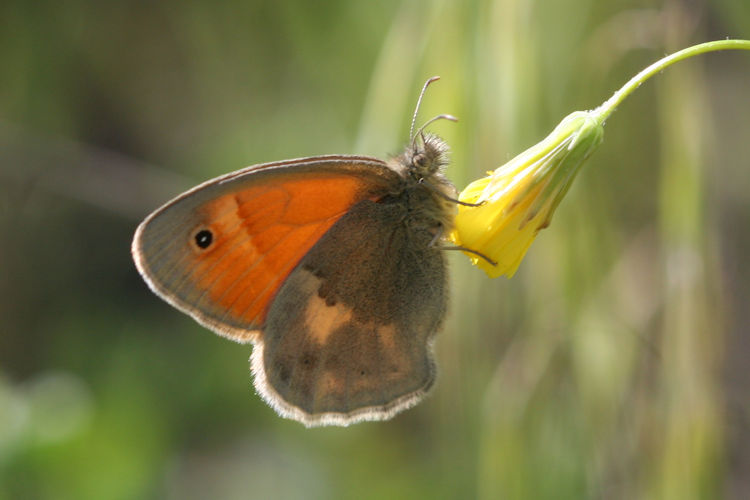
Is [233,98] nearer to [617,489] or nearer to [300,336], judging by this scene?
[300,336]

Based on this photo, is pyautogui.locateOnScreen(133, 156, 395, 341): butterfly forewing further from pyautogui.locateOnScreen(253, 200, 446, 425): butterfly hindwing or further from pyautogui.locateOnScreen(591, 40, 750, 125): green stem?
pyautogui.locateOnScreen(591, 40, 750, 125): green stem

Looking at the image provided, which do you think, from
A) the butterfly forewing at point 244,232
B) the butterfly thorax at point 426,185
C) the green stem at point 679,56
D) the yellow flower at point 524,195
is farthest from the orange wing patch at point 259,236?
the green stem at point 679,56

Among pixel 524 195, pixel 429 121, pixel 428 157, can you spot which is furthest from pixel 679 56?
pixel 428 157

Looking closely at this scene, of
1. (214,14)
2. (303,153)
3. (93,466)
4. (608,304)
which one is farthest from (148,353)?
(608,304)

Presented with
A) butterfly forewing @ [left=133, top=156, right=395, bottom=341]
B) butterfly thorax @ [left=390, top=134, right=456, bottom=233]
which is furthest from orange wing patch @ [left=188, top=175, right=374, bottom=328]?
butterfly thorax @ [left=390, top=134, right=456, bottom=233]

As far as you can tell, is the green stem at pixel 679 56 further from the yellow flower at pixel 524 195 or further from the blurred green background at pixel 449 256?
the blurred green background at pixel 449 256

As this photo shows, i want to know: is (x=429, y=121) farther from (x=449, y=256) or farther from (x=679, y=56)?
(x=679, y=56)
